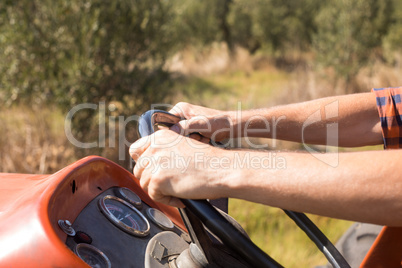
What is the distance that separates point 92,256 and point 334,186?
0.63 metres

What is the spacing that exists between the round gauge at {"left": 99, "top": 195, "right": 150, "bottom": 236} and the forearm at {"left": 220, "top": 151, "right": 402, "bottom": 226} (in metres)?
0.36

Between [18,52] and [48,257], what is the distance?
399cm

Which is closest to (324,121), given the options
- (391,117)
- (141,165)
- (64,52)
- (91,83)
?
(391,117)

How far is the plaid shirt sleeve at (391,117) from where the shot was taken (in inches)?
65.5

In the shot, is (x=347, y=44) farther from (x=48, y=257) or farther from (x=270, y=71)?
(x=48, y=257)

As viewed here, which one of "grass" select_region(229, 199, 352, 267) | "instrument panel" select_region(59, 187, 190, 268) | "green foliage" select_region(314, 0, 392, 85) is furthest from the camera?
"green foliage" select_region(314, 0, 392, 85)

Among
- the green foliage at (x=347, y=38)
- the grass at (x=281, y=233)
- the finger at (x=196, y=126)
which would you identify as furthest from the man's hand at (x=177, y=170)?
the green foliage at (x=347, y=38)

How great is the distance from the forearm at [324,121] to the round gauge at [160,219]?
49cm

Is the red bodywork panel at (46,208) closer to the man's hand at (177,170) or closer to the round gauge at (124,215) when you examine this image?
the round gauge at (124,215)

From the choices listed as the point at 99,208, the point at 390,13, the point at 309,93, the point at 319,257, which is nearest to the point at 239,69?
the point at 390,13

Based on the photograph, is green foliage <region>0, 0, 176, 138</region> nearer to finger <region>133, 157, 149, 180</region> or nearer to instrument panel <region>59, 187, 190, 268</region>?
instrument panel <region>59, 187, 190, 268</region>

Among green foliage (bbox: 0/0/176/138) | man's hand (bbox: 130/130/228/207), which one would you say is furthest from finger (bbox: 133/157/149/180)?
green foliage (bbox: 0/0/176/138)

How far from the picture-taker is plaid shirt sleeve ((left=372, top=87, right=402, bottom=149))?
1.66 meters

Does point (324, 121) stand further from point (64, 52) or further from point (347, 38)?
point (347, 38)
